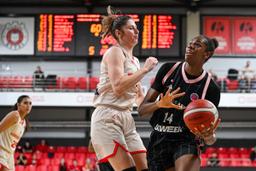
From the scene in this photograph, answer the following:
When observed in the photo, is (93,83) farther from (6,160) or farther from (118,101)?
(118,101)

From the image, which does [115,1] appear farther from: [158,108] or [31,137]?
[158,108]

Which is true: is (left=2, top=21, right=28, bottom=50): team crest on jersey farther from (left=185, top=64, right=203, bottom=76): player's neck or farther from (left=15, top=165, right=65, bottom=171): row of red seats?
(left=185, top=64, right=203, bottom=76): player's neck

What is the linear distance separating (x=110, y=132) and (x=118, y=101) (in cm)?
28

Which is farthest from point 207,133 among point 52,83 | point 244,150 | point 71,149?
point 71,149

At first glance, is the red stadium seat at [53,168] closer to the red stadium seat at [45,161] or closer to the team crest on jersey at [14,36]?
the red stadium seat at [45,161]

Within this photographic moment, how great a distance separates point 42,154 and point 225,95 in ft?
22.2

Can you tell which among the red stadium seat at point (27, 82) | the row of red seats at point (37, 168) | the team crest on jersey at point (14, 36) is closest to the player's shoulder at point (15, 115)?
the row of red seats at point (37, 168)

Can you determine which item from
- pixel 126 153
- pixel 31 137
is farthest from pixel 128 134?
pixel 31 137

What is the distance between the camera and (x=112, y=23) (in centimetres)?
432

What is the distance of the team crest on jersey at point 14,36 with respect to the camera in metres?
18.0

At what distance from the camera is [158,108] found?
4.03 m

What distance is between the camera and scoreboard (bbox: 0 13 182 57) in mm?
16656

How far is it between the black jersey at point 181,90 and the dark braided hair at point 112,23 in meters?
0.54

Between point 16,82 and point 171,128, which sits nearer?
point 171,128
